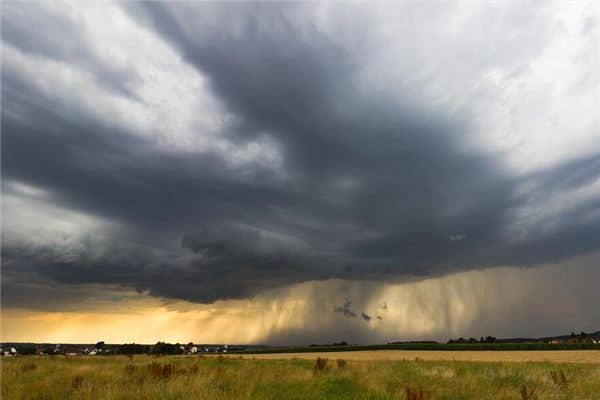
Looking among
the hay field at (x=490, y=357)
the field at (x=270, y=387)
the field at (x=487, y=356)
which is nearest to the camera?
the field at (x=270, y=387)

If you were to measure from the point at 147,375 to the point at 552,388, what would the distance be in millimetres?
15969

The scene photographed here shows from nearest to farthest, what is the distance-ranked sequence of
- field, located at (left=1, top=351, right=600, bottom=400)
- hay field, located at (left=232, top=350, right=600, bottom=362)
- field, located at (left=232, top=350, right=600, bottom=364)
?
field, located at (left=1, top=351, right=600, bottom=400) → hay field, located at (left=232, top=350, right=600, bottom=362) → field, located at (left=232, top=350, right=600, bottom=364)

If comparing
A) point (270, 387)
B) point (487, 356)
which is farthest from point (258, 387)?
point (487, 356)

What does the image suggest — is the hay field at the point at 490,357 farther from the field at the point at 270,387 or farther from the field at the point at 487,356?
the field at the point at 270,387

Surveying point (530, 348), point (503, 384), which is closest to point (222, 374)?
point (503, 384)

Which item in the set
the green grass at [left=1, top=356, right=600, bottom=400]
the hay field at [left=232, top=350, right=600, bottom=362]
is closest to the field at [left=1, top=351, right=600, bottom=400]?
the green grass at [left=1, top=356, right=600, bottom=400]

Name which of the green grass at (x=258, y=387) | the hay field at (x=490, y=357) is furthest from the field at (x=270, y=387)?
the hay field at (x=490, y=357)

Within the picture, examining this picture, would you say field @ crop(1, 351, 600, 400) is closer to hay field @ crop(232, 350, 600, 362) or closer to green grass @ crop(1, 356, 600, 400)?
green grass @ crop(1, 356, 600, 400)

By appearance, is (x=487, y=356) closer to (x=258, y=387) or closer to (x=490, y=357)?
(x=490, y=357)

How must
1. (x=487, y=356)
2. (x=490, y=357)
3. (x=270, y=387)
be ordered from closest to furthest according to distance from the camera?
(x=270, y=387), (x=490, y=357), (x=487, y=356)

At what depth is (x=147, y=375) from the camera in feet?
60.7

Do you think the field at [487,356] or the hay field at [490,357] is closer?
the hay field at [490,357]

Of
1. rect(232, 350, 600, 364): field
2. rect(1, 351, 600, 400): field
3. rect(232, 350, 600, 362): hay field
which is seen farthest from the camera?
rect(232, 350, 600, 364): field

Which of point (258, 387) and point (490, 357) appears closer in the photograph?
point (258, 387)
